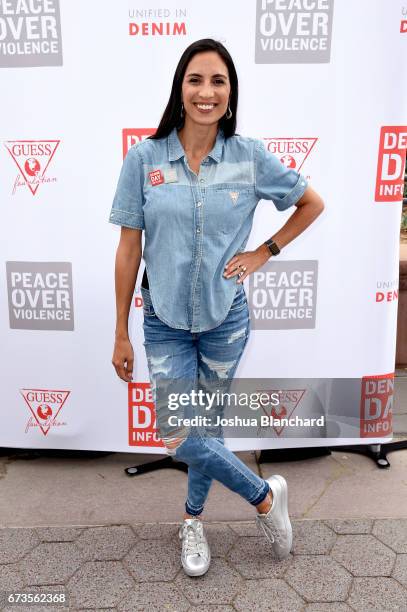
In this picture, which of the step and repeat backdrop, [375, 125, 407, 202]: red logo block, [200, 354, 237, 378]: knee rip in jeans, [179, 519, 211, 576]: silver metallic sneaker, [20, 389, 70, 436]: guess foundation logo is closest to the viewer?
[200, 354, 237, 378]: knee rip in jeans

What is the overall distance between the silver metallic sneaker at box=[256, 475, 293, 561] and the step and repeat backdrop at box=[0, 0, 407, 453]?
0.76 m

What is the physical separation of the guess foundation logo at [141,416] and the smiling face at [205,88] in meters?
1.51

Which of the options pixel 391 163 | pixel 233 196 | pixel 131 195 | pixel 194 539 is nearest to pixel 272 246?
pixel 233 196

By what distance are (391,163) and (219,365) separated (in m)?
1.32

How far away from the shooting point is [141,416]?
2.96m

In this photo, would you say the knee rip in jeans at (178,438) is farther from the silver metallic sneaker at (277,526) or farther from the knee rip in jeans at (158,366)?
the silver metallic sneaker at (277,526)

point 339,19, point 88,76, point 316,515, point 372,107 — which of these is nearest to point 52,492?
point 316,515

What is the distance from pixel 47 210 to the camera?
2.71m

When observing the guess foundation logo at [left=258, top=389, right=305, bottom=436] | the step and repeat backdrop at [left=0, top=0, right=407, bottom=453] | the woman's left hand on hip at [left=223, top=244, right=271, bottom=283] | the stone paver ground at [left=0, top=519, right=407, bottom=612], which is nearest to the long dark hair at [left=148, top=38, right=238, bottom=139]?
the woman's left hand on hip at [left=223, top=244, right=271, bottom=283]

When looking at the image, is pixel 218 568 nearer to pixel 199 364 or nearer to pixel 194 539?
pixel 194 539

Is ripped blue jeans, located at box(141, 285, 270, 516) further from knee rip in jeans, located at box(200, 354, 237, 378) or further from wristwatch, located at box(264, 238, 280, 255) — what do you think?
wristwatch, located at box(264, 238, 280, 255)

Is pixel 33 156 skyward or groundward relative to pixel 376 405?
skyward

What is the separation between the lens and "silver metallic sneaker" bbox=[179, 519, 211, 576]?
7.13ft

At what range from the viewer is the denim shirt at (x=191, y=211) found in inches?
73.2
